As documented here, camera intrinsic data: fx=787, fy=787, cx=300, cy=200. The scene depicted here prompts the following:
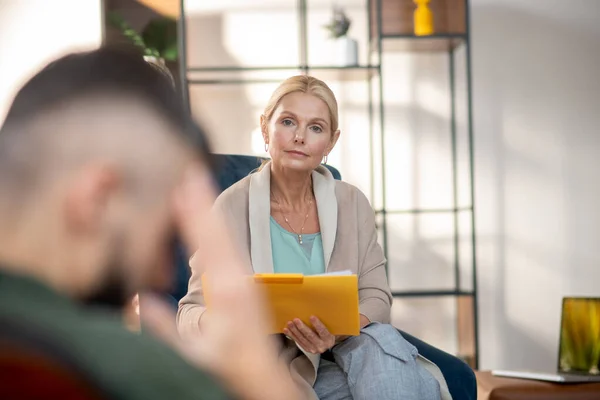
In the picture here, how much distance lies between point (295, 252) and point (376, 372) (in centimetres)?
49

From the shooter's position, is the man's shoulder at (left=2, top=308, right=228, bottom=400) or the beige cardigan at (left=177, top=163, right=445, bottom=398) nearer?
the man's shoulder at (left=2, top=308, right=228, bottom=400)

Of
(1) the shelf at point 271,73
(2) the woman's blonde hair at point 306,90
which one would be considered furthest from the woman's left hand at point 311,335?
(1) the shelf at point 271,73

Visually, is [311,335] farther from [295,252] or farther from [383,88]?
[383,88]

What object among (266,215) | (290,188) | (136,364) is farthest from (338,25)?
(136,364)

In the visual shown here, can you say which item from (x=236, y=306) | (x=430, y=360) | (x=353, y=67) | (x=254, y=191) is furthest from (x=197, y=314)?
(x=353, y=67)

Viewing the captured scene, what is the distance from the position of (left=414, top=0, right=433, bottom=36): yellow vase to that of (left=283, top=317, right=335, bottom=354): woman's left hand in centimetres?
252

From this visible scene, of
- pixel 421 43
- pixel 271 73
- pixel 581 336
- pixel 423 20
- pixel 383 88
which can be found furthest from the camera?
pixel 383 88

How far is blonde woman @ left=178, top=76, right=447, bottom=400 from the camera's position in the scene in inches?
75.0

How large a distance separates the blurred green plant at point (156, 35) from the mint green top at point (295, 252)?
2.14m

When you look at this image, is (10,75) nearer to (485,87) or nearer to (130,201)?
(485,87)

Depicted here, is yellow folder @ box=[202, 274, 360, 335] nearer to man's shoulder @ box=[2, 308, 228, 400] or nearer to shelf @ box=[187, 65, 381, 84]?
man's shoulder @ box=[2, 308, 228, 400]

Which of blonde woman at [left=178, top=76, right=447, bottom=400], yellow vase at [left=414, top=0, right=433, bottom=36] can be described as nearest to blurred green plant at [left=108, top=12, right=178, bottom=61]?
yellow vase at [left=414, top=0, right=433, bottom=36]

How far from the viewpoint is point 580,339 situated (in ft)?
9.47

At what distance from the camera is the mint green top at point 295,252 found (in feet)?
7.22
